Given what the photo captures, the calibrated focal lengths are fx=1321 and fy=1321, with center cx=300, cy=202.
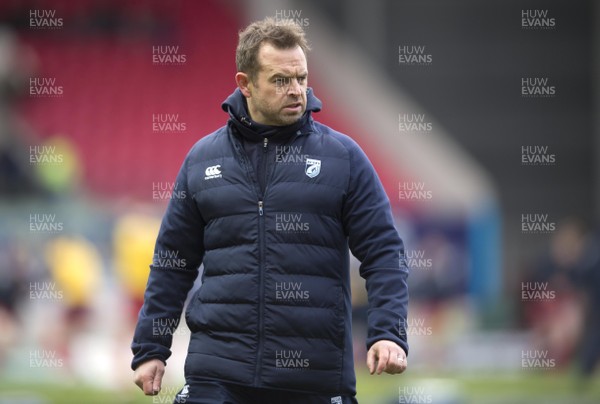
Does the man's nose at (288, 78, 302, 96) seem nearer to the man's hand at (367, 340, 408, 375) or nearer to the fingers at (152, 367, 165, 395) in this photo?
the man's hand at (367, 340, 408, 375)

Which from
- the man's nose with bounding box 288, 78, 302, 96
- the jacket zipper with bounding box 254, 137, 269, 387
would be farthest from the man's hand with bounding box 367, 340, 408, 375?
the man's nose with bounding box 288, 78, 302, 96

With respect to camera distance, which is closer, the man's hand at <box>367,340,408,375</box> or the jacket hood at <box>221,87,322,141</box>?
the man's hand at <box>367,340,408,375</box>

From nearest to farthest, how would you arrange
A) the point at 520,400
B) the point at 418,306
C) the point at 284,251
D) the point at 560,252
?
the point at 284,251, the point at 520,400, the point at 560,252, the point at 418,306

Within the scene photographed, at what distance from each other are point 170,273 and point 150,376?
1.38ft

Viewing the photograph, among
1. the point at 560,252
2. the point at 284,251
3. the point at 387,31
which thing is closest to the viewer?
the point at 284,251

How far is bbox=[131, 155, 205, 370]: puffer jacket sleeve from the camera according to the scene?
Answer: 5297 mm

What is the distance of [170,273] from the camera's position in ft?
17.5

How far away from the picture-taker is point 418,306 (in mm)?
21188

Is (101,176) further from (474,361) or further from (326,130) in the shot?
(326,130)

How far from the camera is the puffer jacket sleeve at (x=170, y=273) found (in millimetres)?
5297

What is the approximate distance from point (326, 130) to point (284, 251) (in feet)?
1.89

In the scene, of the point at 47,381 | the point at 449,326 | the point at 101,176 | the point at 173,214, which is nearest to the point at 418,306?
the point at 449,326

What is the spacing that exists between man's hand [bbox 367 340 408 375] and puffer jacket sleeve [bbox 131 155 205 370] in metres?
0.89

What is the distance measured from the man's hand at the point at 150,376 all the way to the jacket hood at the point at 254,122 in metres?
0.99
